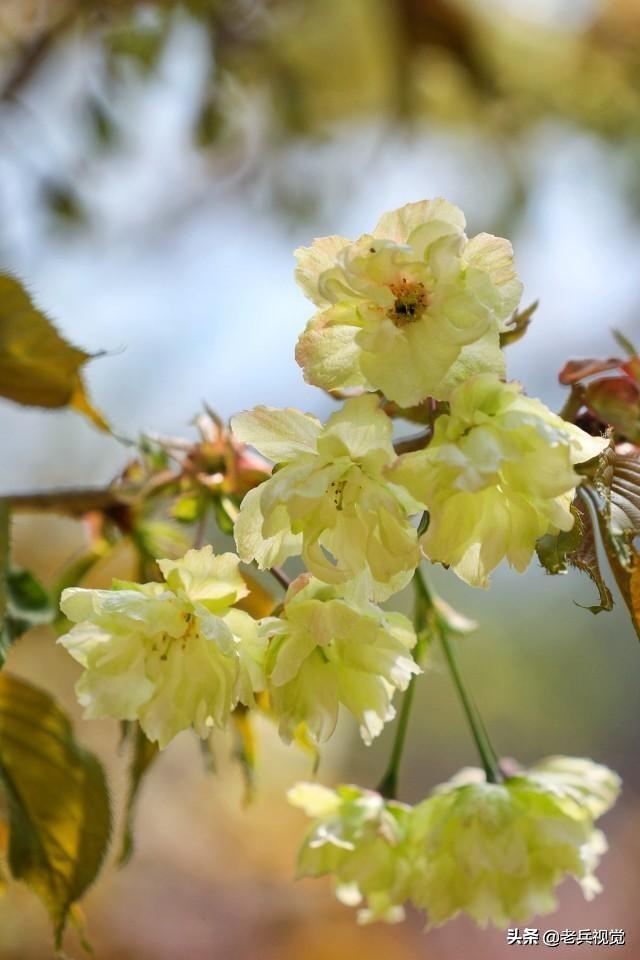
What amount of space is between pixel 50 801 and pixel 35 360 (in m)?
0.33

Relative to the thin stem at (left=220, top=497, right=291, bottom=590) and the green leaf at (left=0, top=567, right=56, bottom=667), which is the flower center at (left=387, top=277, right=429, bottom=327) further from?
the green leaf at (left=0, top=567, right=56, bottom=667)

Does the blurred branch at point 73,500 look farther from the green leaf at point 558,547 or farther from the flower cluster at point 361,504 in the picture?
the green leaf at point 558,547

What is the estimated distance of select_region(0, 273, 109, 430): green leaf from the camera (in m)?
0.67

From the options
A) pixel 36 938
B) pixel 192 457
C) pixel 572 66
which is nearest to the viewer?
pixel 192 457

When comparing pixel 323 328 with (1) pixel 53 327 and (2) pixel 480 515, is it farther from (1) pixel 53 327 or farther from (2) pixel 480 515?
(1) pixel 53 327

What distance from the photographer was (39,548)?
8.02ft

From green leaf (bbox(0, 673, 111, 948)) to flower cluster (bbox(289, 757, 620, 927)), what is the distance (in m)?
0.16

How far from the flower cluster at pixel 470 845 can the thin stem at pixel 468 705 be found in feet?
0.04

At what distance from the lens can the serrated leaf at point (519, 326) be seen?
0.56 m

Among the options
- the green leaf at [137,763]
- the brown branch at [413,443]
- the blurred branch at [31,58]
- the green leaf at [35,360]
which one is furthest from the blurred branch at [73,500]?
the blurred branch at [31,58]

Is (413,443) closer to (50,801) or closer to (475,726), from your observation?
(475,726)

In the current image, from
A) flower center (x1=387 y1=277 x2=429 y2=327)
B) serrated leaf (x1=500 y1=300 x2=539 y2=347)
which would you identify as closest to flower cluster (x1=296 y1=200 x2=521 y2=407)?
flower center (x1=387 y1=277 x2=429 y2=327)

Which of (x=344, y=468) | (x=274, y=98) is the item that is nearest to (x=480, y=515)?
(x=344, y=468)

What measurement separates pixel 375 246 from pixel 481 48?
197 centimetres
